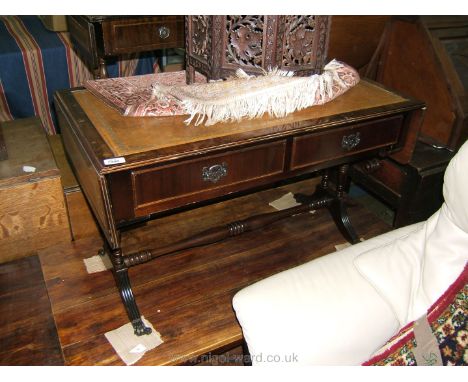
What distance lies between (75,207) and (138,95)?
2.24 ft

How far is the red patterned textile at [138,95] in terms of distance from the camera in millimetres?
1385

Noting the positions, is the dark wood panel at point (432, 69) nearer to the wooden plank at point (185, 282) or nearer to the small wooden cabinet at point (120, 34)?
the wooden plank at point (185, 282)

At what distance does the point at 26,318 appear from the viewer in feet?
5.23

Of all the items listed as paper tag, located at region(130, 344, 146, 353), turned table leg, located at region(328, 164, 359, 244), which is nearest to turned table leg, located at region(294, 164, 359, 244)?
turned table leg, located at region(328, 164, 359, 244)

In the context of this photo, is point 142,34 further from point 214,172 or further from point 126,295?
point 126,295

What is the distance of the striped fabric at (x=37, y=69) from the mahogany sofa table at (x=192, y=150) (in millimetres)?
876

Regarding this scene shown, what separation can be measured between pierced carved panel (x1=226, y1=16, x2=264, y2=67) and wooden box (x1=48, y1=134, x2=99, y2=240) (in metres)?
0.93

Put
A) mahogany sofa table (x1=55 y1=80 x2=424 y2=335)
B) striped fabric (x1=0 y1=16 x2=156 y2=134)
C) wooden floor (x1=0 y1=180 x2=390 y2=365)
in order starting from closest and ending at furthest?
mahogany sofa table (x1=55 y1=80 x2=424 y2=335)
wooden floor (x1=0 y1=180 x2=390 y2=365)
striped fabric (x1=0 y1=16 x2=156 y2=134)

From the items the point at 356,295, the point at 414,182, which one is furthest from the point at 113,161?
the point at 414,182

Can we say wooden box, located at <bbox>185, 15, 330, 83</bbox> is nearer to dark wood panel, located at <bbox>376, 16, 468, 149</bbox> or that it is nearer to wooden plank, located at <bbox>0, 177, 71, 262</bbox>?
wooden plank, located at <bbox>0, 177, 71, 262</bbox>

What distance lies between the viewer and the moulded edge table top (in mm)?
1233

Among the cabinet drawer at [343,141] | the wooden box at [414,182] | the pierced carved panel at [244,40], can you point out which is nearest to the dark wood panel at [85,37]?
the pierced carved panel at [244,40]
